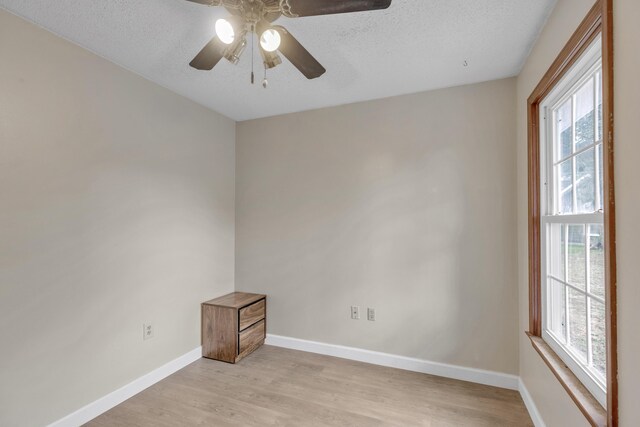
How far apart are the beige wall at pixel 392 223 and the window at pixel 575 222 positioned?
19.2 inches

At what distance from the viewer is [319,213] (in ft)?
9.84

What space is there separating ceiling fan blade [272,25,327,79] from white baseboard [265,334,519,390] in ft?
7.99

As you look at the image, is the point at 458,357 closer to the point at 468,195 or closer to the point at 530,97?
the point at 468,195

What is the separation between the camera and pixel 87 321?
1.98 metres

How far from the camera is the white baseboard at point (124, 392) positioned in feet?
6.18

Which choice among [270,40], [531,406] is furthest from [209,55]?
[531,406]

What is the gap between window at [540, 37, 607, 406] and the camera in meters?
1.31

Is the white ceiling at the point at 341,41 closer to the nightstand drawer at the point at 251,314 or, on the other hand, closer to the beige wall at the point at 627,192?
the beige wall at the point at 627,192

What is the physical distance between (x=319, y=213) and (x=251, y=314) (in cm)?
122

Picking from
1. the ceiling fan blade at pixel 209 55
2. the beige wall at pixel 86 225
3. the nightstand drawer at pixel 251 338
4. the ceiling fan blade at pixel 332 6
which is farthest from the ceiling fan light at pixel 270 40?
the nightstand drawer at pixel 251 338

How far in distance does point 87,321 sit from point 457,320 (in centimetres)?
277

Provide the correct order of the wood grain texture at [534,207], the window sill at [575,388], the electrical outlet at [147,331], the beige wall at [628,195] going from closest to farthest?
1. the beige wall at [628,195]
2. the window sill at [575,388]
3. the wood grain texture at [534,207]
4. the electrical outlet at [147,331]

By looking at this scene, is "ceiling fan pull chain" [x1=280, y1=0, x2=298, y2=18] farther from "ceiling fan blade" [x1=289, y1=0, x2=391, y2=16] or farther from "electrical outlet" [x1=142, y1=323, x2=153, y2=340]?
"electrical outlet" [x1=142, y1=323, x2=153, y2=340]

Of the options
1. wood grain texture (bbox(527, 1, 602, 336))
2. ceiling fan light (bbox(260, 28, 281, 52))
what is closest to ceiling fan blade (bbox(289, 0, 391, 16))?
ceiling fan light (bbox(260, 28, 281, 52))
